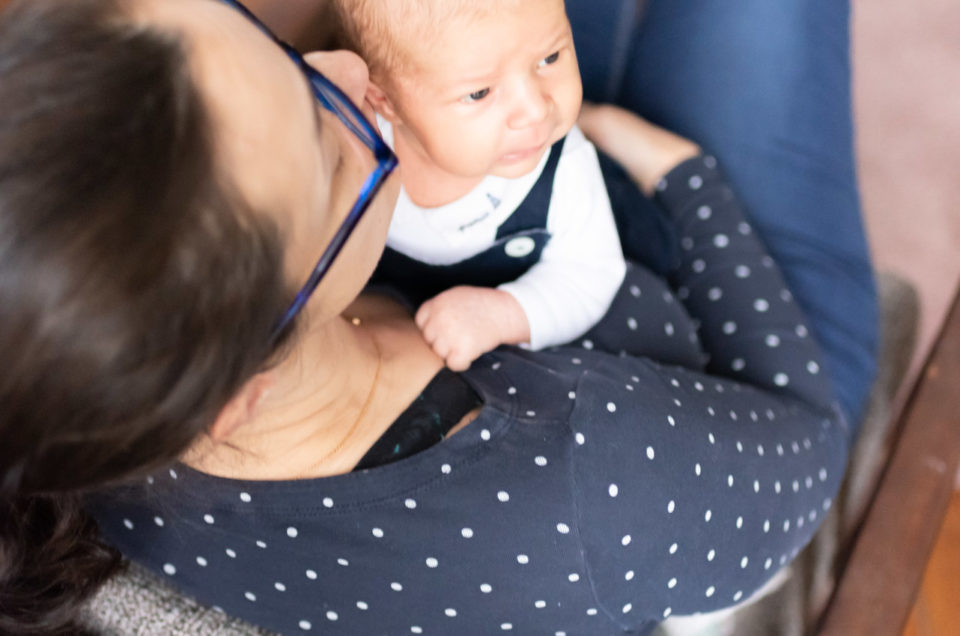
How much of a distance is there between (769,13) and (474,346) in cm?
70

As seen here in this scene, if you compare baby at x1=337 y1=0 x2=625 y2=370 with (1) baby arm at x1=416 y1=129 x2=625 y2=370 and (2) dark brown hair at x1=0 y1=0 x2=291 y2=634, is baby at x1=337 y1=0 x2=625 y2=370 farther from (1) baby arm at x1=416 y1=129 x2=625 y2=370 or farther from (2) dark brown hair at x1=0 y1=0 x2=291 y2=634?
(2) dark brown hair at x1=0 y1=0 x2=291 y2=634

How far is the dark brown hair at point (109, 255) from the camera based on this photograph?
367 millimetres

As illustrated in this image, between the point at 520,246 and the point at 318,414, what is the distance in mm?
346

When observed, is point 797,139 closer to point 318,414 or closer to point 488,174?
point 488,174

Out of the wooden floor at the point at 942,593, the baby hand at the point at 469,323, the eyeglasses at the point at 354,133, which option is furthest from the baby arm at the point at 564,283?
the wooden floor at the point at 942,593

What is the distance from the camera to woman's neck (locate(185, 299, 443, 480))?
609 mm

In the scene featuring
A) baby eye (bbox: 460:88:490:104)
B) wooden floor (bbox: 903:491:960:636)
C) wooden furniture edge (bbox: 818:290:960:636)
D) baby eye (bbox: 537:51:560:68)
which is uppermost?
baby eye (bbox: 537:51:560:68)

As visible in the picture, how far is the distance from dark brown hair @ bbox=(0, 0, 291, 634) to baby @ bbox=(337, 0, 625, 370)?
1.06 feet

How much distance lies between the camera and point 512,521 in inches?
24.5

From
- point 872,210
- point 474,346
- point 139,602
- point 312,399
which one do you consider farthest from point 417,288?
point 872,210

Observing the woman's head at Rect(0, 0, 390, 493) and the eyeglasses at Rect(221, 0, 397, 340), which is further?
the eyeglasses at Rect(221, 0, 397, 340)

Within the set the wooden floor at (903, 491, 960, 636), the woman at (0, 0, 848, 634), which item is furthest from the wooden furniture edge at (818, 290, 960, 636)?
the wooden floor at (903, 491, 960, 636)

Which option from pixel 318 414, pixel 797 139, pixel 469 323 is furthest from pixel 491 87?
pixel 797 139

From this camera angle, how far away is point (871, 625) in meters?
0.75
